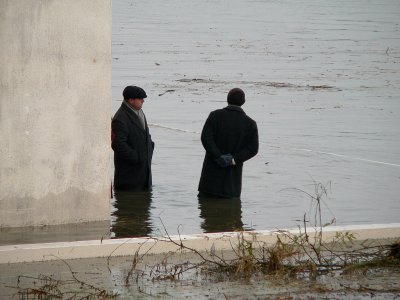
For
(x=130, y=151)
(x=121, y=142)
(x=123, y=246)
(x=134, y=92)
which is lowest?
(x=123, y=246)

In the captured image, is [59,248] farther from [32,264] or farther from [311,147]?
[311,147]

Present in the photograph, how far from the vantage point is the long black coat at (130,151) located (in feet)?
46.3

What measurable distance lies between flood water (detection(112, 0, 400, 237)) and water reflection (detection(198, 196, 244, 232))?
25mm

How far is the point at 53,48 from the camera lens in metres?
11.9

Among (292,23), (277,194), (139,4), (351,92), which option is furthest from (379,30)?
(277,194)

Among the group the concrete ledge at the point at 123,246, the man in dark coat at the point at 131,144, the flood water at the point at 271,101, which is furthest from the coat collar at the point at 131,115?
the concrete ledge at the point at 123,246

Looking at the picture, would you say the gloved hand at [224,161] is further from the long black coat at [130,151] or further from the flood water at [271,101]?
the long black coat at [130,151]

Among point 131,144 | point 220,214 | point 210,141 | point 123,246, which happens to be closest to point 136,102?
point 131,144

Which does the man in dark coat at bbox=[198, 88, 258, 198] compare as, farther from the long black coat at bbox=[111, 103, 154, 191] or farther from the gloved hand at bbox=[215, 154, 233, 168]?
the long black coat at bbox=[111, 103, 154, 191]

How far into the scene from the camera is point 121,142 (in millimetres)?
14031

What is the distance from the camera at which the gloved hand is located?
554 inches

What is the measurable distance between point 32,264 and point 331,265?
255cm

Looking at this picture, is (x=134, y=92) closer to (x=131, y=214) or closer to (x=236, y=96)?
(x=236, y=96)

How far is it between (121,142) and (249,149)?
1515 mm
